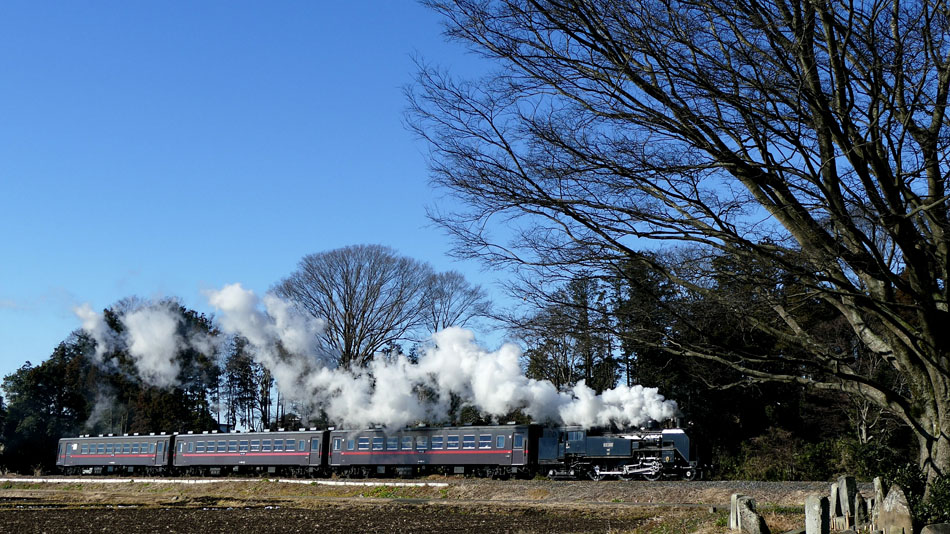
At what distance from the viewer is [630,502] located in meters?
19.1

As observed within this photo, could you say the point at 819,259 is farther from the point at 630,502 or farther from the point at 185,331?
the point at 185,331

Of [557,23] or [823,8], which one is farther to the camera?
[557,23]

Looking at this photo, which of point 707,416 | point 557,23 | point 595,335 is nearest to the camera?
point 557,23

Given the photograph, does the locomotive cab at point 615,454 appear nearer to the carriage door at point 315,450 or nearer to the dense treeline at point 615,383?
A: the dense treeline at point 615,383

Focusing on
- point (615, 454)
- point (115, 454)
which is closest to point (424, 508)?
point (615, 454)

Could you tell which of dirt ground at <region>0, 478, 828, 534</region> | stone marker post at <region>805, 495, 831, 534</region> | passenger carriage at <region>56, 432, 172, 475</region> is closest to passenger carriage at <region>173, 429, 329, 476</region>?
passenger carriage at <region>56, 432, 172, 475</region>

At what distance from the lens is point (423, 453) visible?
29453mm

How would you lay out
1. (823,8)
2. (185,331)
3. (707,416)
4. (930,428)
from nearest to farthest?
(823,8) < (930,428) < (707,416) < (185,331)

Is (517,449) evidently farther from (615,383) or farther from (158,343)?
(158,343)

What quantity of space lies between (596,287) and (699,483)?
39.3 feet

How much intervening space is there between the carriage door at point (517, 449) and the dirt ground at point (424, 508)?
2.48 metres

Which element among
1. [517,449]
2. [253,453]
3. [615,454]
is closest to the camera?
[615,454]

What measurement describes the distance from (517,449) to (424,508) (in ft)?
24.7

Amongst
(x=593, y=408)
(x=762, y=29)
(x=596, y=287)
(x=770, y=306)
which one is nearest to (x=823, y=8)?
(x=762, y=29)
